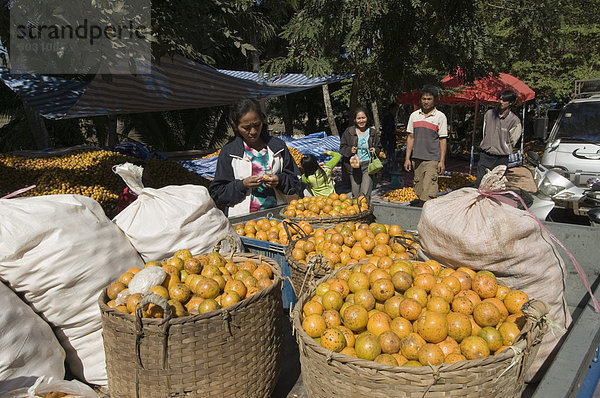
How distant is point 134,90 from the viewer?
326 inches

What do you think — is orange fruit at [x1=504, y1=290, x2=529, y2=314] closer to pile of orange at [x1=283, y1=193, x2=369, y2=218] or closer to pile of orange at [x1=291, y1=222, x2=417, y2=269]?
pile of orange at [x1=291, y1=222, x2=417, y2=269]

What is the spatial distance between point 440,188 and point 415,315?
7128mm

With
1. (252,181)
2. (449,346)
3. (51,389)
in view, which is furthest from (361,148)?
(51,389)

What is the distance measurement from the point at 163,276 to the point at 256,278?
1.69 feet

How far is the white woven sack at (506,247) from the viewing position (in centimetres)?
191

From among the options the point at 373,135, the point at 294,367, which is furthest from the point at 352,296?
the point at 373,135

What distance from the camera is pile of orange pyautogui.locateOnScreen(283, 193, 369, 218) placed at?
3791mm

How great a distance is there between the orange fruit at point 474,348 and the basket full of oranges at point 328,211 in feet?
6.61

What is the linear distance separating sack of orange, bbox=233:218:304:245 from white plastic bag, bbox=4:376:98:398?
174cm

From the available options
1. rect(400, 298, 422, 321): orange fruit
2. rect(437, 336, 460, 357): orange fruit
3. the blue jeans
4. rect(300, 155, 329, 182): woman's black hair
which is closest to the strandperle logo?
rect(300, 155, 329, 182): woman's black hair

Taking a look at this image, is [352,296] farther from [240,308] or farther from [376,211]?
[376,211]

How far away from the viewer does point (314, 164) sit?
17.8 ft

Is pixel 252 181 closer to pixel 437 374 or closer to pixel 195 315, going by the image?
pixel 195 315

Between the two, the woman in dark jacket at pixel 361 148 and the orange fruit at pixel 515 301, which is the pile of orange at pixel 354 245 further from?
the woman in dark jacket at pixel 361 148
